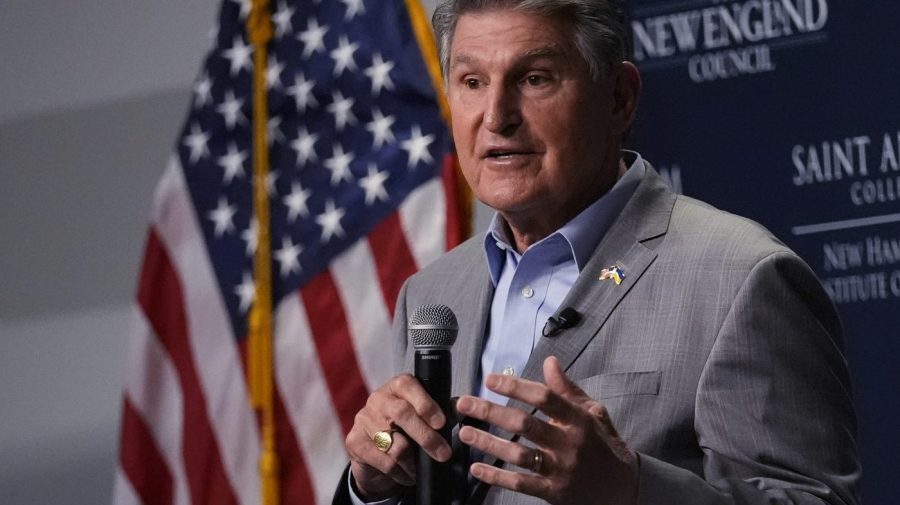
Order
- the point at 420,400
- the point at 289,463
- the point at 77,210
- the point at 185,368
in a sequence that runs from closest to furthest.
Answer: the point at 420,400, the point at 289,463, the point at 185,368, the point at 77,210

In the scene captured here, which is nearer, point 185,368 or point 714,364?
point 714,364

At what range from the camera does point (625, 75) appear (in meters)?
2.05

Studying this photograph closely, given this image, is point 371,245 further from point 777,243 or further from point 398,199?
point 777,243

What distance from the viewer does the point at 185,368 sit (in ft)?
12.7

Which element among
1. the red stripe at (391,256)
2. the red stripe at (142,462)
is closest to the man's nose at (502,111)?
the red stripe at (391,256)

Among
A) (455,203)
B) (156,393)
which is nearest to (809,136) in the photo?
(455,203)

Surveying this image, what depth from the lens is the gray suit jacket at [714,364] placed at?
1705 millimetres

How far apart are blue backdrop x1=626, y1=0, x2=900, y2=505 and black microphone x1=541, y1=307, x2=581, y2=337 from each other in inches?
52.0

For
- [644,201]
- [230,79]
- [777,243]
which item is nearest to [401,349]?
[644,201]

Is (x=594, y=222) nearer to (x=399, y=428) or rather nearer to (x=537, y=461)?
(x=399, y=428)

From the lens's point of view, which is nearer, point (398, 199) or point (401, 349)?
point (401, 349)

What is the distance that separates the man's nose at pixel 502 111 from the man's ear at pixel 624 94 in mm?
179

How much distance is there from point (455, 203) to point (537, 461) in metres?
2.08

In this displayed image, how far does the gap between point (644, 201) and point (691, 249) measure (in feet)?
0.49
